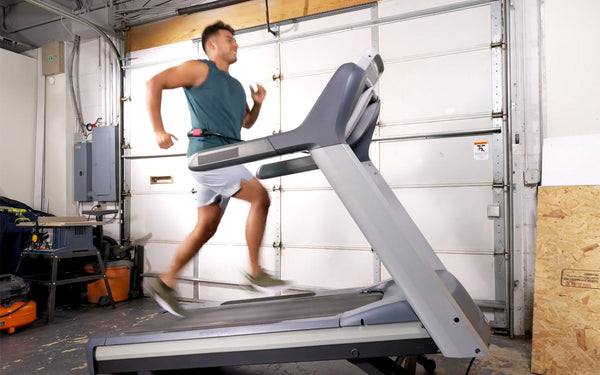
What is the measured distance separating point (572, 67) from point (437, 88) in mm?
A: 926

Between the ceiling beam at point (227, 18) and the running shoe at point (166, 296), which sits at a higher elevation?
the ceiling beam at point (227, 18)

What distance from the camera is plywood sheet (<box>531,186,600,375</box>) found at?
7.18 feet

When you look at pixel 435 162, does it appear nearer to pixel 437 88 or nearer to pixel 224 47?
pixel 437 88

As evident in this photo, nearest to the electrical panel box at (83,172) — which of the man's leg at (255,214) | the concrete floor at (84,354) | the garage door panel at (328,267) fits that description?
the concrete floor at (84,354)

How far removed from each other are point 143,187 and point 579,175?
13.4 feet

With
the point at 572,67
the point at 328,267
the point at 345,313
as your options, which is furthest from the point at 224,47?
the point at 572,67

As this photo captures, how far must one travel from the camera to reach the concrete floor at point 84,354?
2234 millimetres

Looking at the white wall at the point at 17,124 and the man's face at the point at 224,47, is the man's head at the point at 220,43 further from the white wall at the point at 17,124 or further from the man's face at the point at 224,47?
the white wall at the point at 17,124

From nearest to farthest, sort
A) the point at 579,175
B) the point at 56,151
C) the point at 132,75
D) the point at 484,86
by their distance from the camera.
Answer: the point at 579,175
the point at 484,86
the point at 132,75
the point at 56,151

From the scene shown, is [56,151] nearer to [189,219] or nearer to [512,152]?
[189,219]

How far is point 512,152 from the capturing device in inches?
113

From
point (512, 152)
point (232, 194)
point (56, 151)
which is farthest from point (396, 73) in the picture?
point (56, 151)

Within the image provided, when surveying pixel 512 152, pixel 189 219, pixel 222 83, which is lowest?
pixel 189 219

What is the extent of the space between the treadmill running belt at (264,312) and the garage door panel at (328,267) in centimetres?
101
